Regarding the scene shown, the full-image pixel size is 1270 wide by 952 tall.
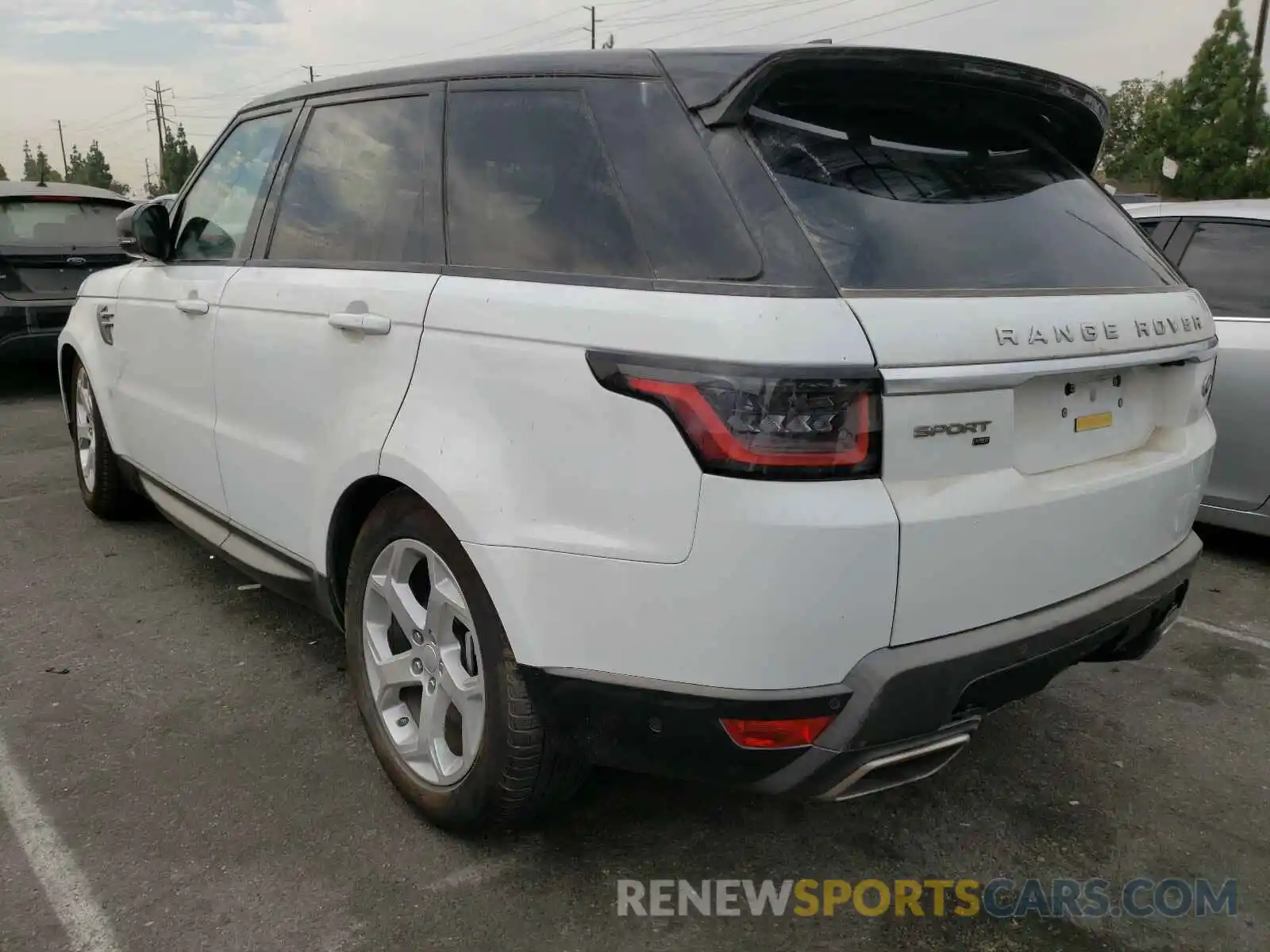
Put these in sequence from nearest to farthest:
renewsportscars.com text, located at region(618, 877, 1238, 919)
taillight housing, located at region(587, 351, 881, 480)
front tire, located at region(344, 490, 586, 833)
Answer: taillight housing, located at region(587, 351, 881, 480)
front tire, located at region(344, 490, 586, 833)
renewsportscars.com text, located at region(618, 877, 1238, 919)

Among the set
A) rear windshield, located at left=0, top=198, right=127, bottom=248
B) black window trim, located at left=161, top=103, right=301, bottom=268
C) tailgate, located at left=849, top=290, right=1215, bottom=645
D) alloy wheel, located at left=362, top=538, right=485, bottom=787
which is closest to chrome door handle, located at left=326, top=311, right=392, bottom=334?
alloy wheel, located at left=362, top=538, right=485, bottom=787

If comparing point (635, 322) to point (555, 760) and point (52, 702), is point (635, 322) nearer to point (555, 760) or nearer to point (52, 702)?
point (555, 760)

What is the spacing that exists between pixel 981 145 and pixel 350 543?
191 centimetres

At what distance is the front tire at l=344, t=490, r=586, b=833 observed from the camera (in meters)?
2.17

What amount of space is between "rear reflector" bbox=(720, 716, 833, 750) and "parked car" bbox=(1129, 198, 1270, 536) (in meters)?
3.51

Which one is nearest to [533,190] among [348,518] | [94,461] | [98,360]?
[348,518]

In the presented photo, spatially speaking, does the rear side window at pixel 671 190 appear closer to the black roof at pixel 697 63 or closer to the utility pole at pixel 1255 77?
the black roof at pixel 697 63

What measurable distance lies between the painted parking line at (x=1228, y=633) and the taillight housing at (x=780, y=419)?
283cm

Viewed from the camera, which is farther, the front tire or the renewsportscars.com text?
the renewsportscars.com text

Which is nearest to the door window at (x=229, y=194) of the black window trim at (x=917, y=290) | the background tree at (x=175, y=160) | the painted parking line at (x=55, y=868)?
the painted parking line at (x=55, y=868)

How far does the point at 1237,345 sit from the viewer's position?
4469mm

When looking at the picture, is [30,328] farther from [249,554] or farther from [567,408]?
[567,408]

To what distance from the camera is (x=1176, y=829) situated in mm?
2602

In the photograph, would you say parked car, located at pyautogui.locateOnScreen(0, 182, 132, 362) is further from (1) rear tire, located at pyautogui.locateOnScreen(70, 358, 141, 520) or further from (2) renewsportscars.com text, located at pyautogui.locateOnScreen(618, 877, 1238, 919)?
(2) renewsportscars.com text, located at pyautogui.locateOnScreen(618, 877, 1238, 919)
